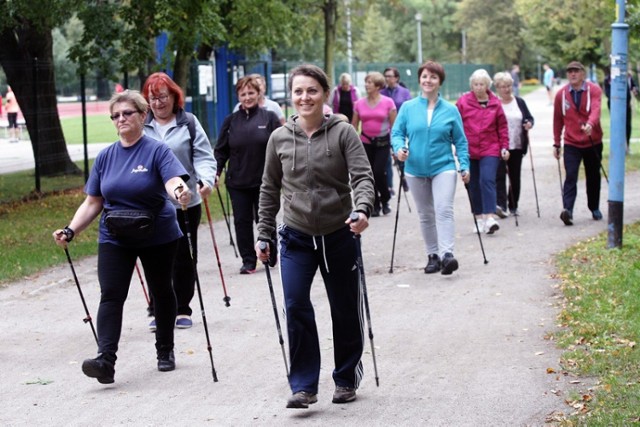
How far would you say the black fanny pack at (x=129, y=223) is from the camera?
737cm

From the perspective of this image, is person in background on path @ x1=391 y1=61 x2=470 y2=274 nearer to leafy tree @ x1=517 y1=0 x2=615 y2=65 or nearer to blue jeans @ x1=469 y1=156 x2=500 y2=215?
blue jeans @ x1=469 y1=156 x2=500 y2=215

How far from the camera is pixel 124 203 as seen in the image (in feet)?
24.6

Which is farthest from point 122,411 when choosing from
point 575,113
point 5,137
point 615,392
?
point 5,137

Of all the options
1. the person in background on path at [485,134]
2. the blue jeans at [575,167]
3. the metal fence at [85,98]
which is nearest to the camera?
the person in background on path at [485,134]

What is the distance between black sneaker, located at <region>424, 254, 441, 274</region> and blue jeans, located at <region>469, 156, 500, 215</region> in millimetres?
2616

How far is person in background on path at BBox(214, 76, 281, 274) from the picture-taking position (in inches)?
469

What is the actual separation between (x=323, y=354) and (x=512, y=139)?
802 cm

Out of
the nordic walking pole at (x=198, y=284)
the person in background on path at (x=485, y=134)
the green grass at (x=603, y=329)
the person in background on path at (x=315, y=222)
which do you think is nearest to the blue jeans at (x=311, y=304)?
the person in background on path at (x=315, y=222)

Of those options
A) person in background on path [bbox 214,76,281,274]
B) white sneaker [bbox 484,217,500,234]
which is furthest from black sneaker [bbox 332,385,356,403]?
white sneaker [bbox 484,217,500,234]

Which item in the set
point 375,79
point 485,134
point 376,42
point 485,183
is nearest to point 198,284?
point 485,134

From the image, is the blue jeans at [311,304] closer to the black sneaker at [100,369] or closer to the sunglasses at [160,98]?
the black sneaker at [100,369]

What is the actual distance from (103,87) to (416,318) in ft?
81.5

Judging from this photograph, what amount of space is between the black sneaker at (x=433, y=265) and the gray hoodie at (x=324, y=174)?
5.10 metres

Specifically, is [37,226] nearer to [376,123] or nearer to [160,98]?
[376,123]
